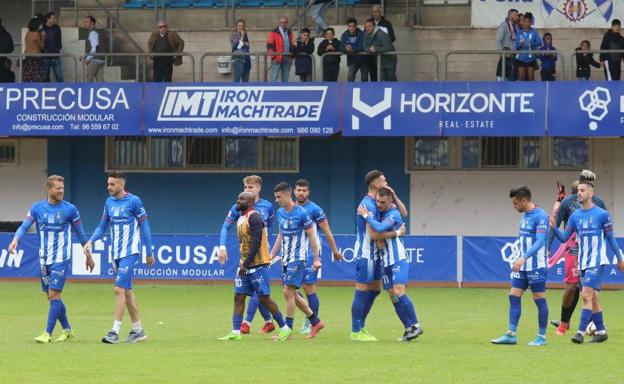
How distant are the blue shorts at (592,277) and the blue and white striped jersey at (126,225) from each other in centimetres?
528

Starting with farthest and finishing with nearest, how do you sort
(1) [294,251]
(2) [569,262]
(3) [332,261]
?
(3) [332,261] < (2) [569,262] < (1) [294,251]

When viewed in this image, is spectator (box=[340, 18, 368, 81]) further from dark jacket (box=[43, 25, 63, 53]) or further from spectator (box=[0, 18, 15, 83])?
spectator (box=[0, 18, 15, 83])

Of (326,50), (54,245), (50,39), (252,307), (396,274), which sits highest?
(50,39)

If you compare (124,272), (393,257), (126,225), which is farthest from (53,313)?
(393,257)

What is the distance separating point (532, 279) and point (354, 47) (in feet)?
49.7

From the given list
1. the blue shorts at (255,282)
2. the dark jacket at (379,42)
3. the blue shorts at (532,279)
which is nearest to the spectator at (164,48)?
the dark jacket at (379,42)

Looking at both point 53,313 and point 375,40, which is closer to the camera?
point 53,313

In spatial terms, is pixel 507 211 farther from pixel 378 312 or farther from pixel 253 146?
pixel 378 312

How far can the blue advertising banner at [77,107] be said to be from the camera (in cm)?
3195

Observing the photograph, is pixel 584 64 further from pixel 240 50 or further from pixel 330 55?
pixel 240 50

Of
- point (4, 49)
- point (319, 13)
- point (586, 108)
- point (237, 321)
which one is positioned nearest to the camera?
point (237, 321)

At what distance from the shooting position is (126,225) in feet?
55.8

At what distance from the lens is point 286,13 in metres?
34.5

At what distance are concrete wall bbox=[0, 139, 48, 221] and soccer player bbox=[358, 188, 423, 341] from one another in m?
20.1
